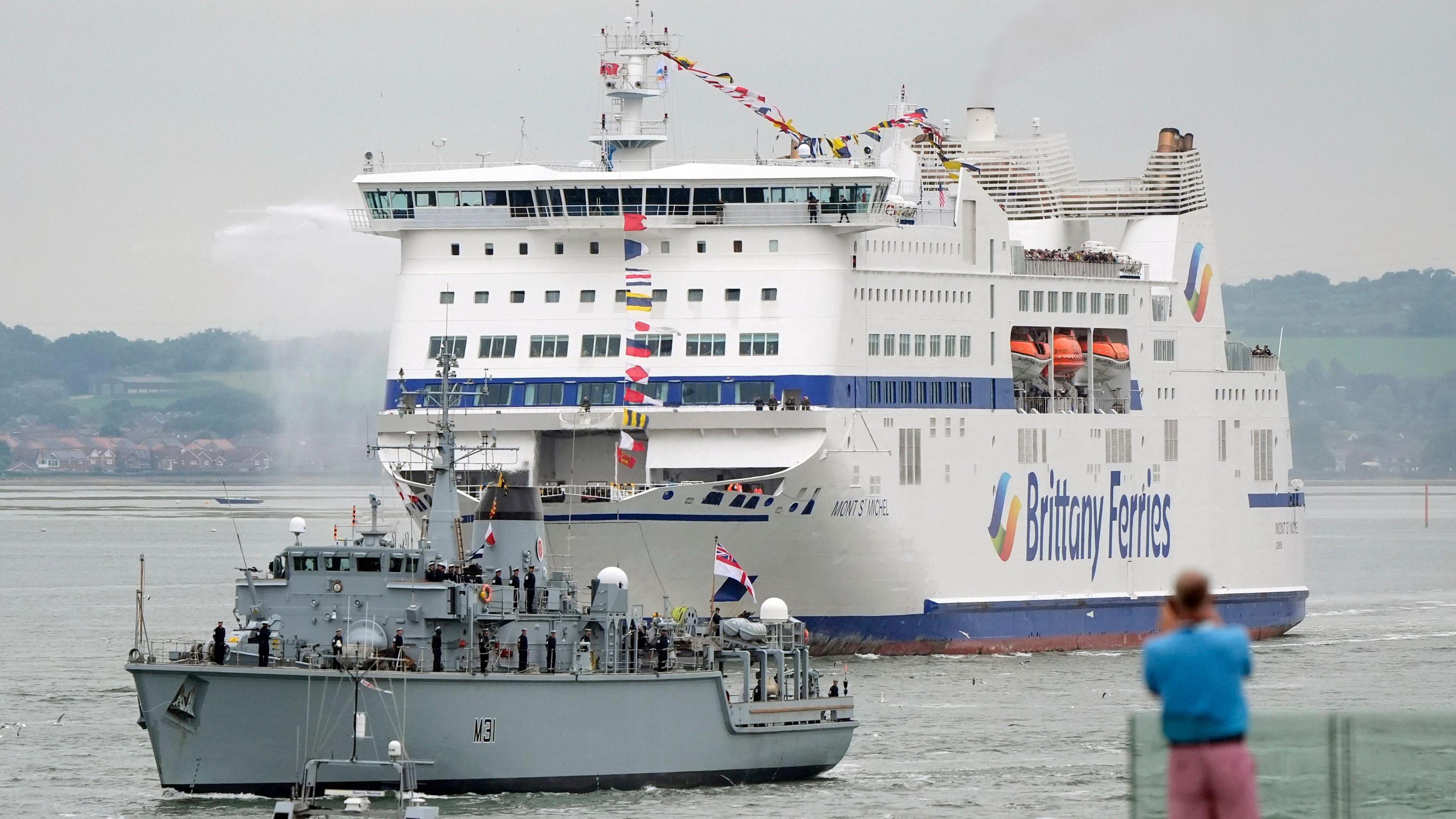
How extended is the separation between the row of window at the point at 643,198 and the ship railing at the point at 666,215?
2 centimetres

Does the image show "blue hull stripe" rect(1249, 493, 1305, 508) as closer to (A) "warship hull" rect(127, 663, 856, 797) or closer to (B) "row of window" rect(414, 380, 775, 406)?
(B) "row of window" rect(414, 380, 775, 406)

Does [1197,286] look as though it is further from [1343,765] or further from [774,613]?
[1343,765]

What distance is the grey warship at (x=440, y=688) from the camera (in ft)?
103

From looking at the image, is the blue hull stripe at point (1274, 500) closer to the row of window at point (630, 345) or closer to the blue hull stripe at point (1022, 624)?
the blue hull stripe at point (1022, 624)

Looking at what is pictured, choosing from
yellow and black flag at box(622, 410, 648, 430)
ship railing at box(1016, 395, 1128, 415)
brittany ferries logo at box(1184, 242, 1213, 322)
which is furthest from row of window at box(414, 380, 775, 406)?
brittany ferries logo at box(1184, 242, 1213, 322)

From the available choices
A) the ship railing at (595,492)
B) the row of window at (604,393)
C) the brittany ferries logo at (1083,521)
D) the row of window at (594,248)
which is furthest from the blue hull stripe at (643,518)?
the brittany ferries logo at (1083,521)

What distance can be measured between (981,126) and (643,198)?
16.6m

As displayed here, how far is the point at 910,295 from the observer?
173 feet

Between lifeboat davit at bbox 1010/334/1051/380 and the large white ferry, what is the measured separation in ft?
0.26

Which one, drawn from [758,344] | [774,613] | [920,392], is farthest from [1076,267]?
[774,613]

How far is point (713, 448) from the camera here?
4844cm

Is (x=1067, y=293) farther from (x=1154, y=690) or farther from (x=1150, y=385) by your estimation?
(x=1154, y=690)

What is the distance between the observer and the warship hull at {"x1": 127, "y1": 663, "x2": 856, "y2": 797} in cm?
3123

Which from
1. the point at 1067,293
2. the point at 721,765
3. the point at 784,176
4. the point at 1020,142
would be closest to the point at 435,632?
the point at 721,765
